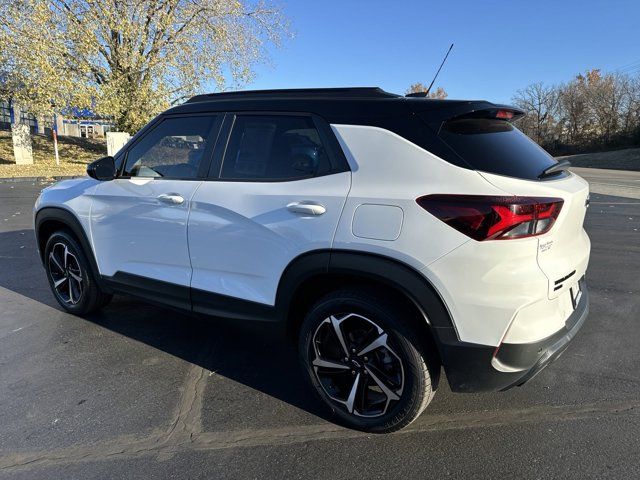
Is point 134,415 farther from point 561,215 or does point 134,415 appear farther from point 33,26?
point 33,26

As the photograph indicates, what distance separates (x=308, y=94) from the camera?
112 inches

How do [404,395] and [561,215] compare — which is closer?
[561,215]

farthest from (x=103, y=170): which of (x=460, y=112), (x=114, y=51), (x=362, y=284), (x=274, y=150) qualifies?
(x=114, y=51)

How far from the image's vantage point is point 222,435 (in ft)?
8.59

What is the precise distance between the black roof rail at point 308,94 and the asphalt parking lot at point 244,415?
4.77 ft

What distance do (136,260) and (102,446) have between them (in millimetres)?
1371

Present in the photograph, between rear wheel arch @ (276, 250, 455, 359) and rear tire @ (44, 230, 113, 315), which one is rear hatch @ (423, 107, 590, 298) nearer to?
rear wheel arch @ (276, 250, 455, 359)

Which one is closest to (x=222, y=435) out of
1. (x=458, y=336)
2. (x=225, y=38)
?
(x=458, y=336)

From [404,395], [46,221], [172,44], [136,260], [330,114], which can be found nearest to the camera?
[404,395]

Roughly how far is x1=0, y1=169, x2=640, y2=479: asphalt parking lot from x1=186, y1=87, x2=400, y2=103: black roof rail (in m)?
1.45

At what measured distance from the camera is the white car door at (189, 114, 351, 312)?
2.53m

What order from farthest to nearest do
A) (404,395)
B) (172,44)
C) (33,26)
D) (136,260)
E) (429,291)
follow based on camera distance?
1. (172,44)
2. (33,26)
3. (136,260)
4. (404,395)
5. (429,291)

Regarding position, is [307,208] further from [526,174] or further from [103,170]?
[103,170]

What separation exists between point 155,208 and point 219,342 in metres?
1.22
